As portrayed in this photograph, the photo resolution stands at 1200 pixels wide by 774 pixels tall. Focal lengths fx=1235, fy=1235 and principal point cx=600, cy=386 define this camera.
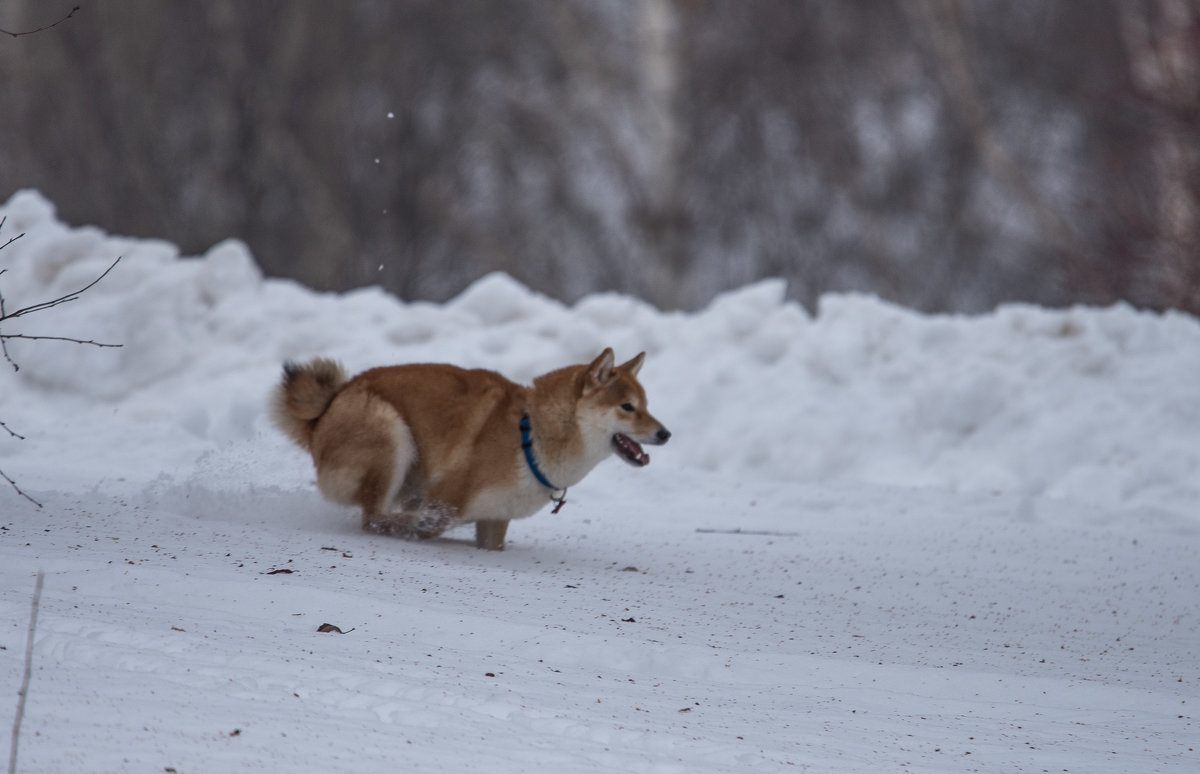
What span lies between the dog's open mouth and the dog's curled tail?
1686 millimetres

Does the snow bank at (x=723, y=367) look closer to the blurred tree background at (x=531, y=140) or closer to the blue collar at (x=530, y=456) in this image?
the blue collar at (x=530, y=456)

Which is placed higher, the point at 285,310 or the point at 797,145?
the point at 797,145

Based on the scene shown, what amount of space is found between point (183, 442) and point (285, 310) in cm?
321

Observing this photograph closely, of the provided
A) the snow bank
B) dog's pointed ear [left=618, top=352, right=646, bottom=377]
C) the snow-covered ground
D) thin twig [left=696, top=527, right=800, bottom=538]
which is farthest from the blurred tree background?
dog's pointed ear [left=618, top=352, right=646, bottom=377]

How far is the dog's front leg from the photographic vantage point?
23.1 ft

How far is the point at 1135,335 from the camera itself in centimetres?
1085

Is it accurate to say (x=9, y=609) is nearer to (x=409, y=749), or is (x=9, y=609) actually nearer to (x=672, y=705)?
(x=409, y=749)

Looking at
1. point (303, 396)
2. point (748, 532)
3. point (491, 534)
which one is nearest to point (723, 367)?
point (748, 532)

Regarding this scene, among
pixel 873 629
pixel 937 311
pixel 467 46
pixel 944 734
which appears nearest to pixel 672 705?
pixel 944 734

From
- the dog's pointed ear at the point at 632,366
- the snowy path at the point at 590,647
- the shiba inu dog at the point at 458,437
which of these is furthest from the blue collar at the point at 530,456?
the dog's pointed ear at the point at 632,366

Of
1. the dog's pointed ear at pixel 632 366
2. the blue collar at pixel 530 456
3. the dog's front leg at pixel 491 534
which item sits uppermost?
the dog's pointed ear at pixel 632 366

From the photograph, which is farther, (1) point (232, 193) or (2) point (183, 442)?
(1) point (232, 193)

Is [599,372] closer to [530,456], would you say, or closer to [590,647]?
[530,456]

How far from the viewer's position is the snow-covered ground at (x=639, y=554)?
370 centimetres
